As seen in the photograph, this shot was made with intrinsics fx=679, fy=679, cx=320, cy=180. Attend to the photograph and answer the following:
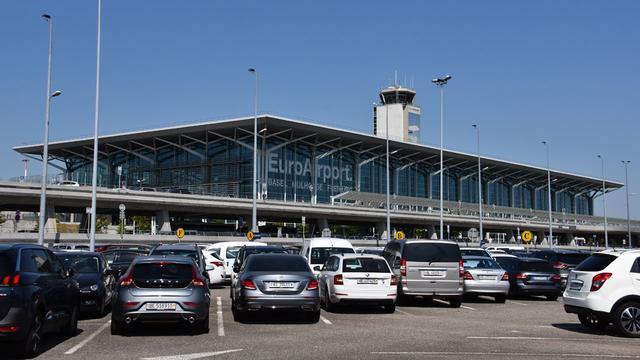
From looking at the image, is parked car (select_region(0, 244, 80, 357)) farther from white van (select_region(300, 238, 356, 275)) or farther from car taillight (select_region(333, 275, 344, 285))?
white van (select_region(300, 238, 356, 275))

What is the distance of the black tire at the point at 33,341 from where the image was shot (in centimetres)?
973

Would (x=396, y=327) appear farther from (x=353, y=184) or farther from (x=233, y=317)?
(x=353, y=184)

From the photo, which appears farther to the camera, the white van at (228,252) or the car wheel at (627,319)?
the white van at (228,252)

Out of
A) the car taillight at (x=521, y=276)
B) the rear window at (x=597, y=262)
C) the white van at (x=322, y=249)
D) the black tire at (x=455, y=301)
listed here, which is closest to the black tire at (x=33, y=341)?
the rear window at (x=597, y=262)

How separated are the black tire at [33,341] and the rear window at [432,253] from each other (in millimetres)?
10435

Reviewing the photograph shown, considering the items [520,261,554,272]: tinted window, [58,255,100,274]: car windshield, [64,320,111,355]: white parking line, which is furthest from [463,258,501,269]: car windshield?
[64,320,111,355]: white parking line

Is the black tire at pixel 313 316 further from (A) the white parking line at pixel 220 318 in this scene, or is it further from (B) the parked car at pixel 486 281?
(B) the parked car at pixel 486 281

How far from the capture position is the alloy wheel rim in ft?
42.3

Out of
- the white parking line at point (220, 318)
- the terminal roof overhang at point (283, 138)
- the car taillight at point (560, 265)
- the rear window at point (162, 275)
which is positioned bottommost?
the white parking line at point (220, 318)

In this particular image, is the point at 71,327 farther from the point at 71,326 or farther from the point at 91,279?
the point at 91,279

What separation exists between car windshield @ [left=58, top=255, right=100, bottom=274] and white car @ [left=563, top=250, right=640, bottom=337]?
10901 mm

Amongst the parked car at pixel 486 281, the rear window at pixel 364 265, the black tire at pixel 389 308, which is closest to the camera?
the rear window at pixel 364 265

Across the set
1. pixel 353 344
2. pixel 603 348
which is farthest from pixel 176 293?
pixel 603 348

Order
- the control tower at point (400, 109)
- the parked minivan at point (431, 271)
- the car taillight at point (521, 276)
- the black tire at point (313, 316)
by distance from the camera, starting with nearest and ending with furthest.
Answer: the black tire at point (313, 316), the parked minivan at point (431, 271), the car taillight at point (521, 276), the control tower at point (400, 109)
